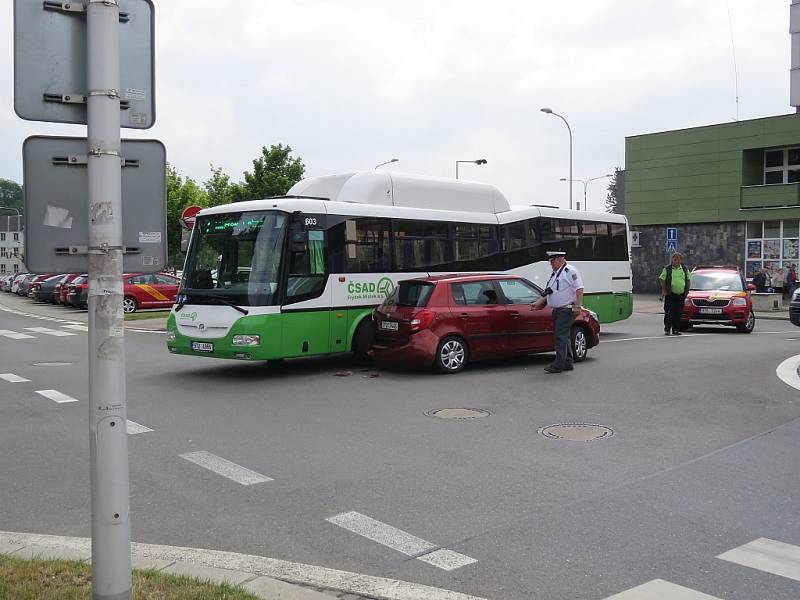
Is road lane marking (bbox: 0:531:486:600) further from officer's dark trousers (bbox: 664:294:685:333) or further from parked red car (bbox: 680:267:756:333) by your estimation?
parked red car (bbox: 680:267:756:333)

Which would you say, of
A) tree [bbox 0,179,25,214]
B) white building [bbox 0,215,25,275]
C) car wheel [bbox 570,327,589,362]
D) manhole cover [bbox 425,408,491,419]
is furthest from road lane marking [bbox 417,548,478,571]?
tree [bbox 0,179,25,214]

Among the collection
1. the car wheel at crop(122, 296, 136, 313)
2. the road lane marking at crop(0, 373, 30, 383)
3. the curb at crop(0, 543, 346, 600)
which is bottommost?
the road lane marking at crop(0, 373, 30, 383)

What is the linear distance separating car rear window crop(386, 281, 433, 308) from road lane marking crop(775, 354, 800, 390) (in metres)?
5.24

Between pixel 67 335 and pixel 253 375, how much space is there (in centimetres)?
1057

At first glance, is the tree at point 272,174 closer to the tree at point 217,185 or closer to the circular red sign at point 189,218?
the tree at point 217,185

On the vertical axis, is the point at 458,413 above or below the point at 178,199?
below

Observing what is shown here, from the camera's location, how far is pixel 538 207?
59.8 feet

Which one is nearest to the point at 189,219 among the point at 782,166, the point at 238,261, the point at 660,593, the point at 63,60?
the point at 238,261

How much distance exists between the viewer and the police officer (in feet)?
41.8

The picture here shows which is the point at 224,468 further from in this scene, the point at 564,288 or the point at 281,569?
the point at 564,288

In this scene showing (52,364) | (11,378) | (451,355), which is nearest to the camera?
(451,355)

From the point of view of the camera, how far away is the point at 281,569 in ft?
15.2

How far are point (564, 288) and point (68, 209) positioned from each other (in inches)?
398

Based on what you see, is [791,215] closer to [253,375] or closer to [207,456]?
[253,375]
